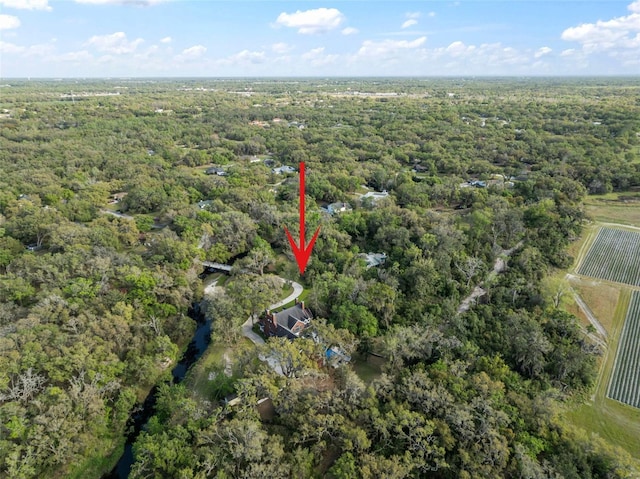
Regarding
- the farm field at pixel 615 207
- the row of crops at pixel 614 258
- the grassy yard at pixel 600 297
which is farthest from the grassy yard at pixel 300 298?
the farm field at pixel 615 207

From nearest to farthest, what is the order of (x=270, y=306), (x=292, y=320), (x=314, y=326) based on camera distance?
(x=314, y=326), (x=292, y=320), (x=270, y=306)

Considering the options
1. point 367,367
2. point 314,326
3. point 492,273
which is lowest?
point 367,367

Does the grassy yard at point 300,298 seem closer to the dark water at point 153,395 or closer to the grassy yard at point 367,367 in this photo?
the dark water at point 153,395

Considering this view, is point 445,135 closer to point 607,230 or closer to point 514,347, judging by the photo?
point 607,230

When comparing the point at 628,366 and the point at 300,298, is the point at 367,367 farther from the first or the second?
the point at 628,366

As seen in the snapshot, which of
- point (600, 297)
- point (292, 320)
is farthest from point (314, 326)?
point (600, 297)

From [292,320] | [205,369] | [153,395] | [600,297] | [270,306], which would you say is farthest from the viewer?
[600,297]

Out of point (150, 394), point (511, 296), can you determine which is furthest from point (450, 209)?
point (150, 394)
